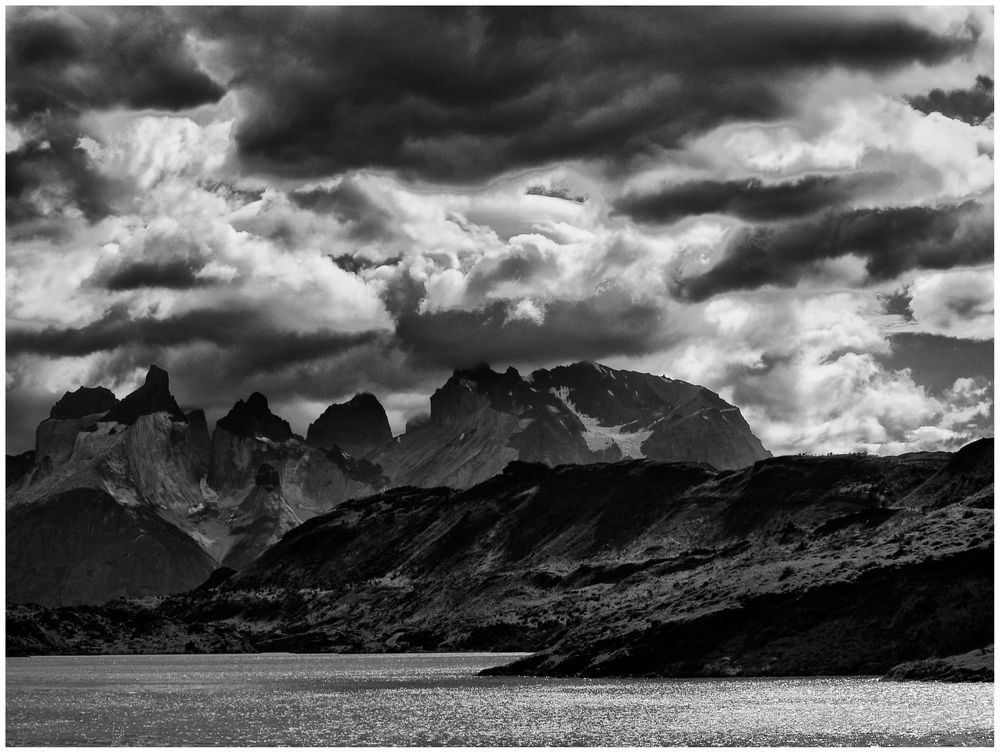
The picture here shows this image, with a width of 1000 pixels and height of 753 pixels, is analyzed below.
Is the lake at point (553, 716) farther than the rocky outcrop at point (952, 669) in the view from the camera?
No

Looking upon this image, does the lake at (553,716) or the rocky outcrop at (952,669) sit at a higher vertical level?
the lake at (553,716)

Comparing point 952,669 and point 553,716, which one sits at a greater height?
point 553,716

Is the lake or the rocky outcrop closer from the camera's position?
the lake

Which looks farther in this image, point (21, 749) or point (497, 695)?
point (497, 695)

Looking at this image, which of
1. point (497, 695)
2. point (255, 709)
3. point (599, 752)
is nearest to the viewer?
point (599, 752)

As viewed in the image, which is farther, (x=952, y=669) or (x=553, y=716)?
(x=952, y=669)

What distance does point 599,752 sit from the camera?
114375 mm

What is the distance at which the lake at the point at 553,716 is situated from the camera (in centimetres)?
12479

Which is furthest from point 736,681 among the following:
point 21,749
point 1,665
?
point 1,665

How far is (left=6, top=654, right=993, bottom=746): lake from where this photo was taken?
12479 cm

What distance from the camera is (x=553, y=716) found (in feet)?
481

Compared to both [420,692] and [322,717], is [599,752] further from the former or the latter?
[420,692]

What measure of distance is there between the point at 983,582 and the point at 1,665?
14605 cm

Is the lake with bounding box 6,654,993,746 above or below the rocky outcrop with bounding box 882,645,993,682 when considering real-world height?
above
